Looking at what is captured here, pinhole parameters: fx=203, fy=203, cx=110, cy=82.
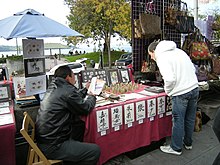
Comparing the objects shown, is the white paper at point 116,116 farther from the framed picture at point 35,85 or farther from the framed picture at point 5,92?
the framed picture at point 5,92

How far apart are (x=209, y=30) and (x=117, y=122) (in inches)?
127

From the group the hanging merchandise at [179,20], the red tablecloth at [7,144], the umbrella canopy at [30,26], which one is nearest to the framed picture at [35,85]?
the umbrella canopy at [30,26]

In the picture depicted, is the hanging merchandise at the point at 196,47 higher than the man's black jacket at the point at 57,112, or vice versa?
the hanging merchandise at the point at 196,47

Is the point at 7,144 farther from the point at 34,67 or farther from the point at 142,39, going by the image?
the point at 142,39

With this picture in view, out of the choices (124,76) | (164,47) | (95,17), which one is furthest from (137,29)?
(95,17)

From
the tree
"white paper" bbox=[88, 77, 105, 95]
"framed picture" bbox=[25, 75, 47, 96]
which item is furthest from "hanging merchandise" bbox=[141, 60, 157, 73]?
the tree

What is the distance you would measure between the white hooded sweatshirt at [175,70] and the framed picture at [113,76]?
99 cm

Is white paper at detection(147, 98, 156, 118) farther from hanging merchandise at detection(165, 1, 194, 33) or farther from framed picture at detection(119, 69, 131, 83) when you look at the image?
hanging merchandise at detection(165, 1, 194, 33)

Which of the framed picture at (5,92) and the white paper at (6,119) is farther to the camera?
the framed picture at (5,92)

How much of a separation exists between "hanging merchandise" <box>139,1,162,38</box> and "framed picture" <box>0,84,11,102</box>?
2.02 metres

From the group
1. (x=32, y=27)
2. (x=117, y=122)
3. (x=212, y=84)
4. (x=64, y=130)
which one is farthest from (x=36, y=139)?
(x=212, y=84)

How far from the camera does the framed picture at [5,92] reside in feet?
7.63

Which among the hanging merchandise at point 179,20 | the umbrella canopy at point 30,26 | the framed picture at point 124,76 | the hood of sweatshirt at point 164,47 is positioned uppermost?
the hanging merchandise at point 179,20

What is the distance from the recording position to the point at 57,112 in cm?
168
